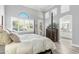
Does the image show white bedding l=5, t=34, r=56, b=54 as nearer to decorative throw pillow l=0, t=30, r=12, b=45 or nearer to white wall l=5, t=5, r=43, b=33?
decorative throw pillow l=0, t=30, r=12, b=45

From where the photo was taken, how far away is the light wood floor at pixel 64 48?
2.72 m

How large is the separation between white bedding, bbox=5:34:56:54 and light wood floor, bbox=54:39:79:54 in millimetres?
120

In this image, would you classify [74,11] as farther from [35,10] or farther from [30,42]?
[30,42]

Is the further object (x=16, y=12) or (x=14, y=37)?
(x=16, y=12)

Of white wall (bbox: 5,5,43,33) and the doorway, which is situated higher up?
white wall (bbox: 5,5,43,33)

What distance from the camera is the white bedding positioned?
258cm

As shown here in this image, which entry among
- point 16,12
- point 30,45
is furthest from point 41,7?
point 30,45

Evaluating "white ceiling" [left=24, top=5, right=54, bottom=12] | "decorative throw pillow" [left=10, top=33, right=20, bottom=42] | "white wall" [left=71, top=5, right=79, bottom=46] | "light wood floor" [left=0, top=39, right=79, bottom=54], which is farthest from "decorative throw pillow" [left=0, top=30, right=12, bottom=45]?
"white wall" [left=71, top=5, right=79, bottom=46]

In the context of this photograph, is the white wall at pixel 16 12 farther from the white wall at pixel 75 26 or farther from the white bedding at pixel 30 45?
the white wall at pixel 75 26

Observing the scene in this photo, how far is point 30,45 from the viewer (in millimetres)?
2707

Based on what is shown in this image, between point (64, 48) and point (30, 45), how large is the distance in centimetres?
82

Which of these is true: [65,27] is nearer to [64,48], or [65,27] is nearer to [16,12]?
[64,48]
